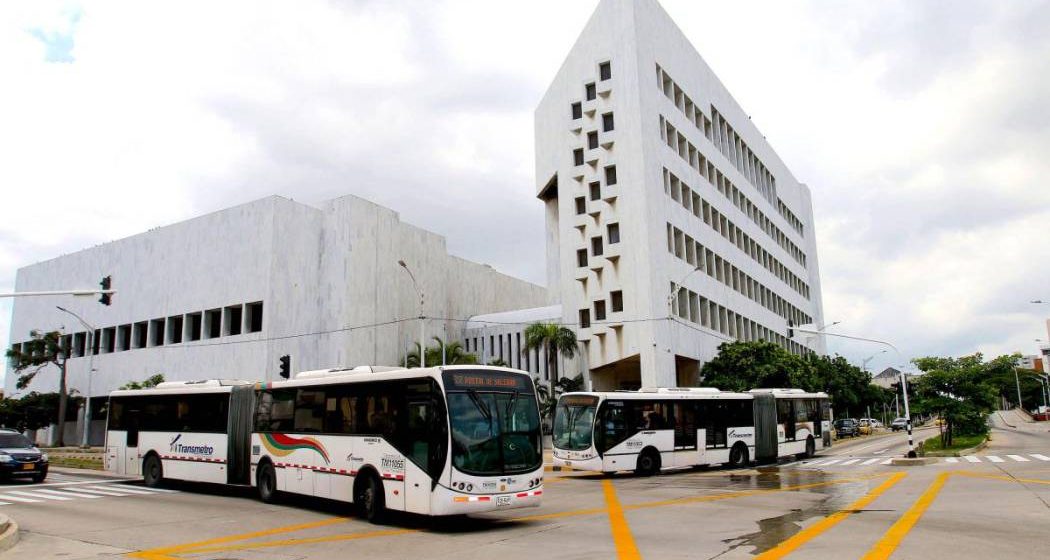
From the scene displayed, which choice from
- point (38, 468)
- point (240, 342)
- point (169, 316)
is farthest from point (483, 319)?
point (38, 468)

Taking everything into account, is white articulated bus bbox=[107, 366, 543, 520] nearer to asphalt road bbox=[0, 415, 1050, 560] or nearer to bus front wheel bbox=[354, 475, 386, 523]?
bus front wheel bbox=[354, 475, 386, 523]

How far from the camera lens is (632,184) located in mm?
49000

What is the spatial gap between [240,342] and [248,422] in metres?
39.2

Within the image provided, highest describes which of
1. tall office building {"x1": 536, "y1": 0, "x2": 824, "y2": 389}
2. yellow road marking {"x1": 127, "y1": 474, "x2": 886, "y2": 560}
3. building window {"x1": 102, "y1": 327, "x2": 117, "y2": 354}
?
tall office building {"x1": 536, "y1": 0, "x2": 824, "y2": 389}

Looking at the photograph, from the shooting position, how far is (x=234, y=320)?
197 ft

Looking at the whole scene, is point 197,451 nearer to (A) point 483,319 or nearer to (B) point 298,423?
(B) point 298,423

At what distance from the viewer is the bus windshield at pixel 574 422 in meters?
26.6

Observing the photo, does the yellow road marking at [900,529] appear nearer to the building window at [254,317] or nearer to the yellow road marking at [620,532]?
the yellow road marking at [620,532]

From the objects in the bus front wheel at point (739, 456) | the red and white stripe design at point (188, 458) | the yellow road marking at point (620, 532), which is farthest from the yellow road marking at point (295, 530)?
the bus front wheel at point (739, 456)

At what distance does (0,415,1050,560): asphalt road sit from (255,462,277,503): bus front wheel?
20.8 inches

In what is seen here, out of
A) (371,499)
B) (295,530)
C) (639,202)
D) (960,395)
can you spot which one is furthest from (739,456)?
(639,202)

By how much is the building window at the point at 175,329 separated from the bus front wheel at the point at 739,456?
49.0m

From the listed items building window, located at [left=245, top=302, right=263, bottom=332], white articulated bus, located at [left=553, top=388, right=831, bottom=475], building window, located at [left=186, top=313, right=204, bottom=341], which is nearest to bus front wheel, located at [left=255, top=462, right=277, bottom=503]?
white articulated bus, located at [left=553, top=388, right=831, bottom=475]

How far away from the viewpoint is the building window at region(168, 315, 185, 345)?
62.8m
